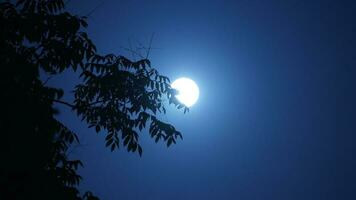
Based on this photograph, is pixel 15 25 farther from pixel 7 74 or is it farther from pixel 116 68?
pixel 116 68

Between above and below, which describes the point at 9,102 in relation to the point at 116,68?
below

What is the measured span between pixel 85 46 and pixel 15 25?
3.50 ft

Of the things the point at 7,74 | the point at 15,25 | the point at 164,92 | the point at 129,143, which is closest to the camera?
the point at 7,74

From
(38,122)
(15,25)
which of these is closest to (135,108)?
(38,122)

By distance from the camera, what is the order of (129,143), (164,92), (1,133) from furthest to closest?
(164,92) → (129,143) → (1,133)

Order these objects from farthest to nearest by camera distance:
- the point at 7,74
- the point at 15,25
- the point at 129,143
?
the point at 129,143, the point at 15,25, the point at 7,74

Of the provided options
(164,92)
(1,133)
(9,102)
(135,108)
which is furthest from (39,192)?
(164,92)

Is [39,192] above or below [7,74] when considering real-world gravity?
below

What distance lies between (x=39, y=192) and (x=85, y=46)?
258 centimetres

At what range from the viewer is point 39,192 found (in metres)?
3.63

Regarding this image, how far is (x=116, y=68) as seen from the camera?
219 inches

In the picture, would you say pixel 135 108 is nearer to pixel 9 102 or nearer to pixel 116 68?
pixel 116 68

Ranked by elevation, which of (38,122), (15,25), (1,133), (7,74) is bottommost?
(1,133)

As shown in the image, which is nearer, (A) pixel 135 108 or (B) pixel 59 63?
(B) pixel 59 63
